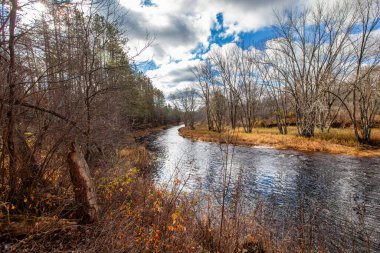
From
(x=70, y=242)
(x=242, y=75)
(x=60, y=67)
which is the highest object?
(x=242, y=75)

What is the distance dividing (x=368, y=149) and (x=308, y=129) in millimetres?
4820

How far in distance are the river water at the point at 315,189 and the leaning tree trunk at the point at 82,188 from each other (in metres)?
1.77

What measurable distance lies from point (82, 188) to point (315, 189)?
8.58m

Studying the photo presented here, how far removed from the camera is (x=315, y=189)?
26.4 feet

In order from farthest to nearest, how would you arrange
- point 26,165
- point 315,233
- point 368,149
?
point 368,149, point 315,233, point 26,165

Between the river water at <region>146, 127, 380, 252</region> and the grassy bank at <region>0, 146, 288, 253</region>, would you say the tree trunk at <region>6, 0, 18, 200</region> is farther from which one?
the river water at <region>146, 127, 380, 252</region>

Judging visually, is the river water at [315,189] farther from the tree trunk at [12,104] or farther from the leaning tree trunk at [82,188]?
the tree trunk at [12,104]

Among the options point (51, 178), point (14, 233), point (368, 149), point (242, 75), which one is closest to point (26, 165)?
point (51, 178)

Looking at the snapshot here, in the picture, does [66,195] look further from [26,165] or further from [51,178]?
[26,165]

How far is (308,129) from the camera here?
61.8ft

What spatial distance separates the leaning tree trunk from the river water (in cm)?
177

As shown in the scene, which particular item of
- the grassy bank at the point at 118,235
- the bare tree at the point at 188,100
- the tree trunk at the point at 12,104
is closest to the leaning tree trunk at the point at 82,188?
the grassy bank at the point at 118,235

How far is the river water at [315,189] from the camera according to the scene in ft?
15.9

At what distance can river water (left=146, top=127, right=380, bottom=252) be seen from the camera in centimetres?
485
